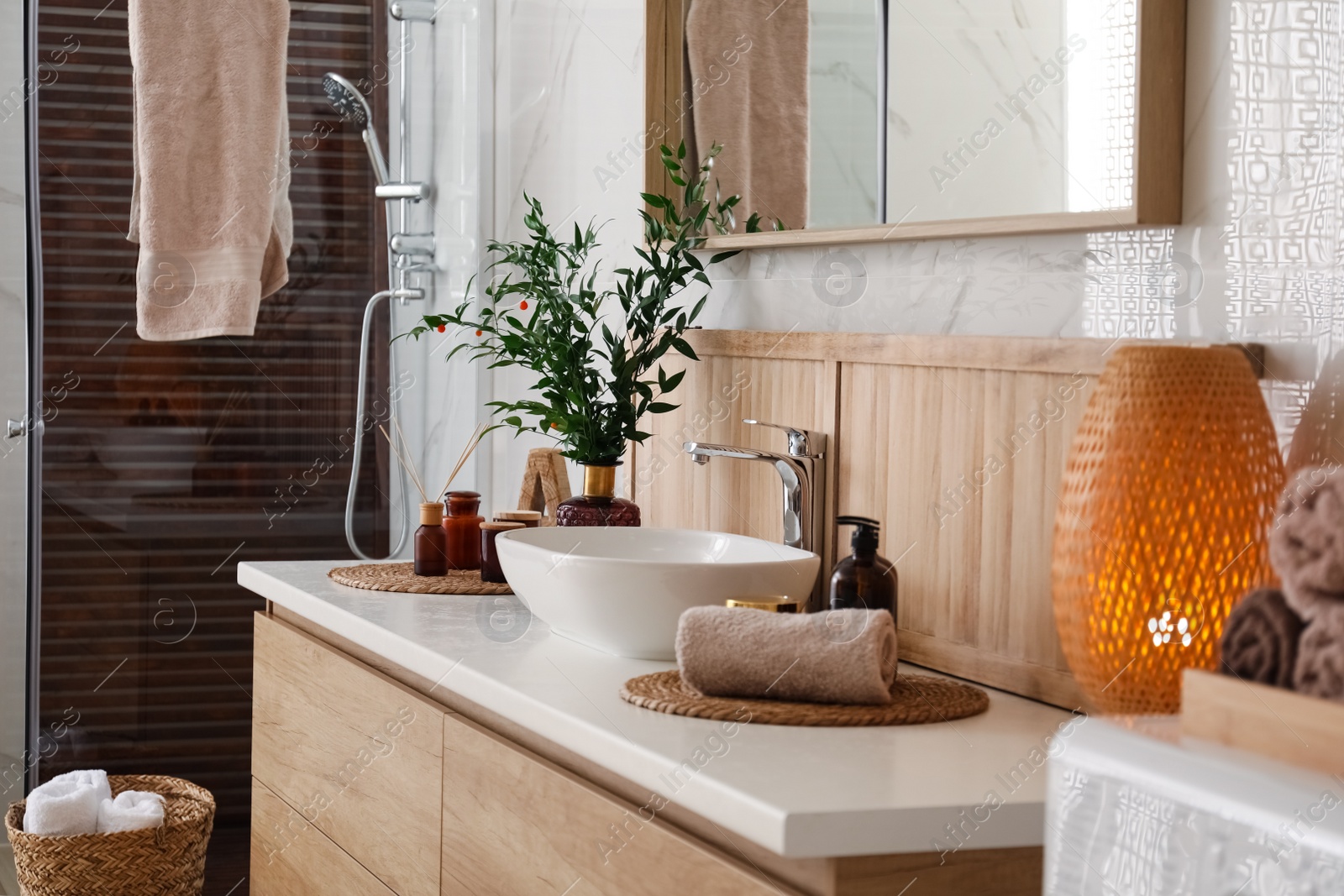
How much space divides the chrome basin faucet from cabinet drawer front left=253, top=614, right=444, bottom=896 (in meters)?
0.46

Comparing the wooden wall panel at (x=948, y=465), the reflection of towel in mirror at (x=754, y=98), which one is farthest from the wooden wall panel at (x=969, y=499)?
the reflection of towel in mirror at (x=754, y=98)

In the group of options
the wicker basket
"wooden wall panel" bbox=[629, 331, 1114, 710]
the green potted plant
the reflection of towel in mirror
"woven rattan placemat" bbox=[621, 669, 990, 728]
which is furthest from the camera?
the wicker basket

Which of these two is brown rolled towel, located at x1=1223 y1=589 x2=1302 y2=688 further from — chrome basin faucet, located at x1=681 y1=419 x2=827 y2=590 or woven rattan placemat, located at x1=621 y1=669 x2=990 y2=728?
chrome basin faucet, located at x1=681 y1=419 x2=827 y2=590

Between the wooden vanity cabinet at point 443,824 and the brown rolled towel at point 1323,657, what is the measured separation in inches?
11.6

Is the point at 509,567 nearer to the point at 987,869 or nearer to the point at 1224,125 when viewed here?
the point at 987,869

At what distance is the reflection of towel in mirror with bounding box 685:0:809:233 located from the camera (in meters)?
Answer: 1.74

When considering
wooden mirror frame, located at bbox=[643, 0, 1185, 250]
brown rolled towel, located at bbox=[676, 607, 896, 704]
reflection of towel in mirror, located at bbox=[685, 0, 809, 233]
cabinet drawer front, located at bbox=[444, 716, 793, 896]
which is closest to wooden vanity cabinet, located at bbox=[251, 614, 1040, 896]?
cabinet drawer front, located at bbox=[444, 716, 793, 896]

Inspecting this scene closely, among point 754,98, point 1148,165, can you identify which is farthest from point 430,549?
point 1148,165

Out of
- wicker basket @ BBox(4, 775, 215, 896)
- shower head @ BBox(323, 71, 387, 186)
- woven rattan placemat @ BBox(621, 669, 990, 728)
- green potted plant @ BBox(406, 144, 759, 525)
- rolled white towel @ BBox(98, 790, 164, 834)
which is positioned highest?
shower head @ BBox(323, 71, 387, 186)

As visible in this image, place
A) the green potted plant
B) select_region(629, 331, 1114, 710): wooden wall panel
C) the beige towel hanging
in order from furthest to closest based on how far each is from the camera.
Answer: the beige towel hanging < the green potted plant < select_region(629, 331, 1114, 710): wooden wall panel

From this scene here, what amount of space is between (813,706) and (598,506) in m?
0.67

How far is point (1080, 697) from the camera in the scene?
128 centimetres

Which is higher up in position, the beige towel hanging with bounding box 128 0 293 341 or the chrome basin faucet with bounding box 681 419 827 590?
the beige towel hanging with bounding box 128 0 293 341

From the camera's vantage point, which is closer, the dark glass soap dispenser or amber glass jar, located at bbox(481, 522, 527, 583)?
the dark glass soap dispenser
